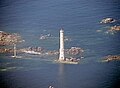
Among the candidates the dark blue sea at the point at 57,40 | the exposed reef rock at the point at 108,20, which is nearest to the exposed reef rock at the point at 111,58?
the dark blue sea at the point at 57,40

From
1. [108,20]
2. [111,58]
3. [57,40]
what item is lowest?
[111,58]

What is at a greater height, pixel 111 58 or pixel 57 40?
pixel 57 40

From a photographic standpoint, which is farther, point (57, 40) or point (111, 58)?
point (57, 40)

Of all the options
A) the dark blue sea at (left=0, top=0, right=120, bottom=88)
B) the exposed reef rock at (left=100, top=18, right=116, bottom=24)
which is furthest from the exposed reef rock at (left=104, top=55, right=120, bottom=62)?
the exposed reef rock at (left=100, top=18, right=116, bottom=24)

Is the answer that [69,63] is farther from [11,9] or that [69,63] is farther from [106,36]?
[11,9]

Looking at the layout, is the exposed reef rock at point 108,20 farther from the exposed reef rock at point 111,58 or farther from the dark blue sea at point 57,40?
the exposed reef rock at point 111,58

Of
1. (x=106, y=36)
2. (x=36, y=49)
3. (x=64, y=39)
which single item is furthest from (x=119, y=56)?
(x=36, y=49)

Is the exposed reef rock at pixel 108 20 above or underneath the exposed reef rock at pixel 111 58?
above

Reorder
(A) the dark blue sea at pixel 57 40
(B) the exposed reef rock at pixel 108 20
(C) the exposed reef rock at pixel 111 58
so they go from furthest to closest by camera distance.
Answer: (B) the exposed reef rock at pixel 108 20 < (C) the exposed reef rock at pixel 111 58 < (A) the dark blue sea at pixel 57 40
